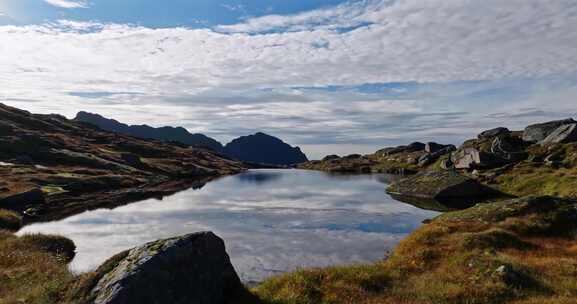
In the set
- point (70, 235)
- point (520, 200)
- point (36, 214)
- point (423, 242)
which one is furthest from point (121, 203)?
point (520, 200)

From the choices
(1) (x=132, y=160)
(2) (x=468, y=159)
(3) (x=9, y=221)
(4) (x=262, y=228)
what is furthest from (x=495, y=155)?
(1) (x=132, y=160)

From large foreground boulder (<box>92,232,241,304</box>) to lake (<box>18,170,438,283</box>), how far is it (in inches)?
383

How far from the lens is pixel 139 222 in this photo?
160 feet

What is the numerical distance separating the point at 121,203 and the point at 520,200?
189 ft

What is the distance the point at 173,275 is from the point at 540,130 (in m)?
132

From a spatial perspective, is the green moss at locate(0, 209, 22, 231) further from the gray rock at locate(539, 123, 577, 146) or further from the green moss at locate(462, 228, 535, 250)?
the gray rock at locate(539, 123, 577, 146)

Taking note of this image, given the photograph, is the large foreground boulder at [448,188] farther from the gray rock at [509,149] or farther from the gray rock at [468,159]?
the gray rock at [509,149]

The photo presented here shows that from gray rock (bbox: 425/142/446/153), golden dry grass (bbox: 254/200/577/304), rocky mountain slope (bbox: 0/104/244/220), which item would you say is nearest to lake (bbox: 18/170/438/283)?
golden dry grass (bbox: 254/200/577/304)

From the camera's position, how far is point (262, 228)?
45.5 m

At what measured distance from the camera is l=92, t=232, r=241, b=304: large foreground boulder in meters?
13.3

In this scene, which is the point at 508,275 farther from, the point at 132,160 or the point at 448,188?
the point at 132,160

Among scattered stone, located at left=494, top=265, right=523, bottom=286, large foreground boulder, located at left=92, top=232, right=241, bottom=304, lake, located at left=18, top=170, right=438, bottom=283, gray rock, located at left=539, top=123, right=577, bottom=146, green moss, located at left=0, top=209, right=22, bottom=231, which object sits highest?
gray rock, located at left=539, top=123, right=577, bottom=146

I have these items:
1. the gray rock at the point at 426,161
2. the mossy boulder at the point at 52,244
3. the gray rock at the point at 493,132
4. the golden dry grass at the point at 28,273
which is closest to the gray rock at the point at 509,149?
the gray rock at the point at 426,161

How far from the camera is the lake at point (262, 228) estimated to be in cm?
3189
